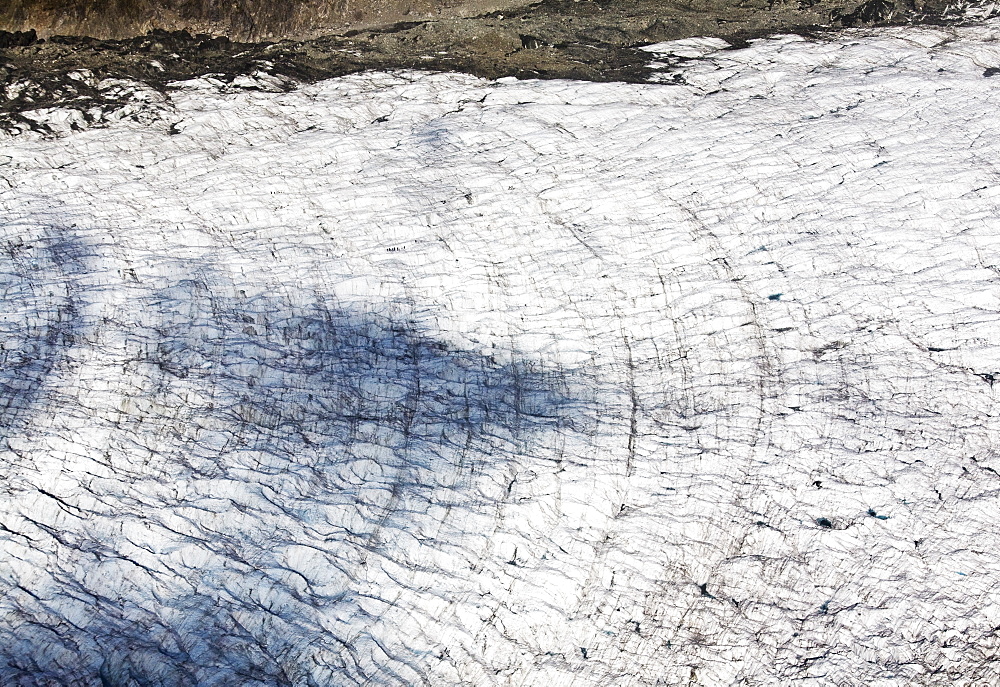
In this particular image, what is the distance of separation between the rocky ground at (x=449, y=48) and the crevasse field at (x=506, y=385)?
0.40 feet

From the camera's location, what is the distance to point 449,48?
11.4 feet

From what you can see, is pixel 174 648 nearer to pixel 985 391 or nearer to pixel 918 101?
pixel 985 391

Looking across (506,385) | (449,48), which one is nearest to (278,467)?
(506,385)

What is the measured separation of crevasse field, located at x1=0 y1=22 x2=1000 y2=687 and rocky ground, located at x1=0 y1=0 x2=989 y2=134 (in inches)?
4.8

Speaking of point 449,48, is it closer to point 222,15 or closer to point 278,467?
point 222,15

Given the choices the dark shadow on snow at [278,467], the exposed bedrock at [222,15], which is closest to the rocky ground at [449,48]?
the exposed bedrock at [222,15]

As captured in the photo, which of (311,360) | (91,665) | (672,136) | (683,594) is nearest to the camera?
(91,665)

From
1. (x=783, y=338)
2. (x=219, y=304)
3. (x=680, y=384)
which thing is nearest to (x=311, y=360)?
(x=219, y=304)

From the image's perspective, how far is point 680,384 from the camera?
8.24 feet

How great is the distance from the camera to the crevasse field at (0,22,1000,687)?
80.2 inches

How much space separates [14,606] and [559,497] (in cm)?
129

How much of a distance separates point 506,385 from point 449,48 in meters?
1.65

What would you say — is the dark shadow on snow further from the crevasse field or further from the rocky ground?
Result: the rocky ground

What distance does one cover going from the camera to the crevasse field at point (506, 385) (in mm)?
2037
